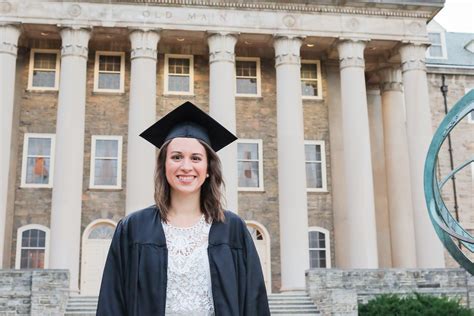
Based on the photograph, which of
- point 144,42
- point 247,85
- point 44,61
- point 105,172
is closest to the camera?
point 144,42

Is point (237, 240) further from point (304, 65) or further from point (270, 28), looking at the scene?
point (304, 65)

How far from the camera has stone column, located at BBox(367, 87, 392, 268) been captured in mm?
33531

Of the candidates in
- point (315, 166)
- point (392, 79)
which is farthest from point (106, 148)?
point (392, 79)

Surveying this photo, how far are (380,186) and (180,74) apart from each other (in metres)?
11.8

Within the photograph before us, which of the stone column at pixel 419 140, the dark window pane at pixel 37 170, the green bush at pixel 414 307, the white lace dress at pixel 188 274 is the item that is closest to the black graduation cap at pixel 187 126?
the white lace dress at pixel 188 274

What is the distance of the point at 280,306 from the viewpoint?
23375 millimetres

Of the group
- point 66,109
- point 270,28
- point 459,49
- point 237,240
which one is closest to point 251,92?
point 270,28

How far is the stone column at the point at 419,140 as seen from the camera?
97.7ft

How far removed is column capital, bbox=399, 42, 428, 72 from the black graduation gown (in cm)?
2909

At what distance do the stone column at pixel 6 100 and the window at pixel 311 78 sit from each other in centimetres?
1423

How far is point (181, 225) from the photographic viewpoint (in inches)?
166

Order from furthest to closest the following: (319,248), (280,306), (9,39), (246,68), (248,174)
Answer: (246,68), (248,174), (319,248), (9,39), (280,306)

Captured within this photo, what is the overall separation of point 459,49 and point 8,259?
31569 millimetres

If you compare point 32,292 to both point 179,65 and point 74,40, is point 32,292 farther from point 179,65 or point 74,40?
point 179,65
